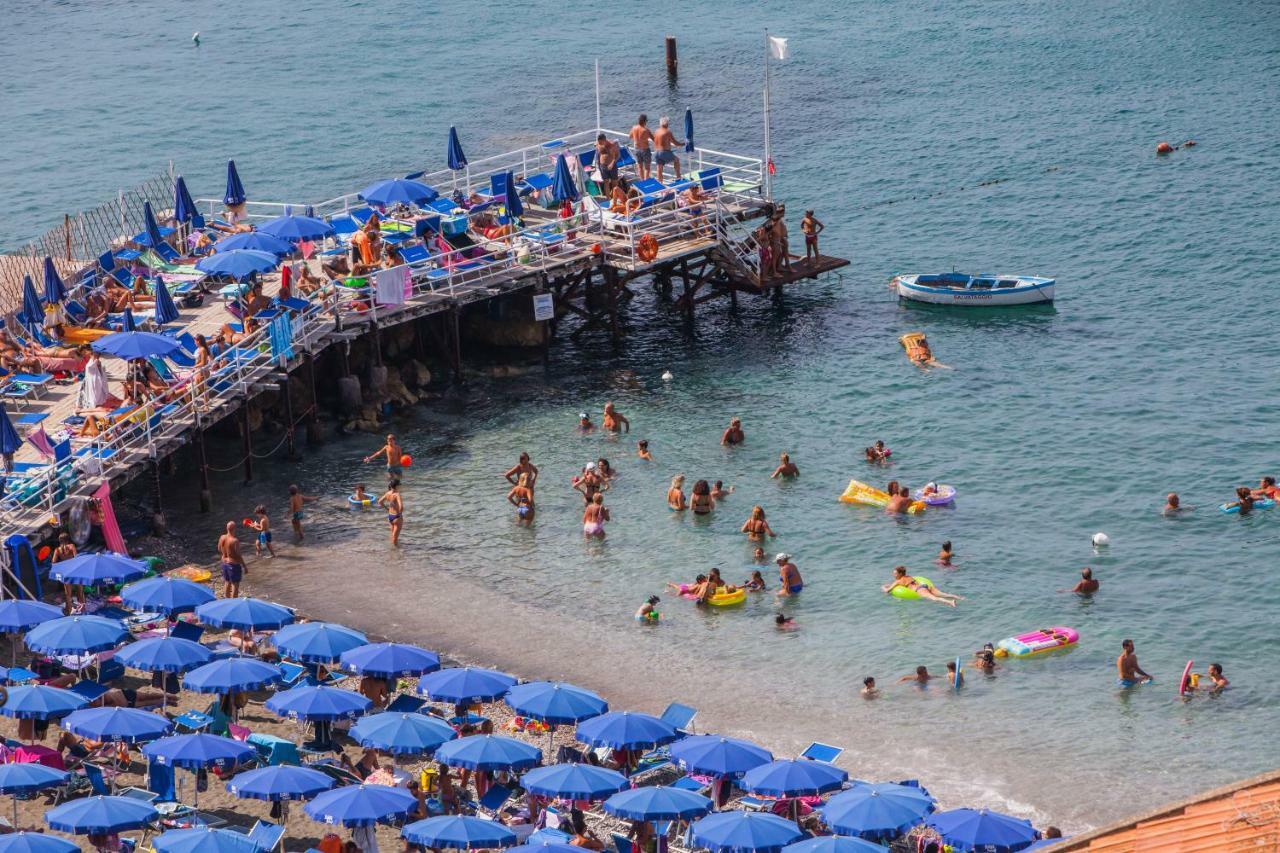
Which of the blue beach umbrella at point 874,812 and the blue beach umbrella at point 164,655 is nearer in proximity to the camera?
the blue beach umbrella at point 874,812

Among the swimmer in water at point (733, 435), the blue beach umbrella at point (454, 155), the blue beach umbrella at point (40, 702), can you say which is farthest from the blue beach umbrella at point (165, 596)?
the blue beach umbrella at point (454, 155)

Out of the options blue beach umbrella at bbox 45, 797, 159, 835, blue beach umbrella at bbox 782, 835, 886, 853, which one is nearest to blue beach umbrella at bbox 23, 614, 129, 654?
blue beach umbrella at bbox 45, 797, 159, 835

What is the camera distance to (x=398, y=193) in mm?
52938

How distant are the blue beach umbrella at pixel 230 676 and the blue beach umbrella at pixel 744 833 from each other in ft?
28.1

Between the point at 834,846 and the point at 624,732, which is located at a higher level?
the point at 624,732

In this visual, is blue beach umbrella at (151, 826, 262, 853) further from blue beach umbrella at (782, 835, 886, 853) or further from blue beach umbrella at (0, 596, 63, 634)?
blue beach umbrella at (0, 596, 63, 634)

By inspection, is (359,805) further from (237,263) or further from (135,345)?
(237,263)

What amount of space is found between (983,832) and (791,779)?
10.1ft

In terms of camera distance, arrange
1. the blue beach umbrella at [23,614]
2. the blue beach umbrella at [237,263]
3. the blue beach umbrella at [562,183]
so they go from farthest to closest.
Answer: the blue beach umbrella at [562,183] → the blue beach umbrella at [237,263] → the blue beach umbrella at [23,614]

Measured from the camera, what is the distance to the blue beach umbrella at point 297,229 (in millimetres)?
51562

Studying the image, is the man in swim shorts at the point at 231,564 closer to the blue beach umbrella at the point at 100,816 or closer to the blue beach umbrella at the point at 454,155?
the blue beach umbrella at the point at 100,816

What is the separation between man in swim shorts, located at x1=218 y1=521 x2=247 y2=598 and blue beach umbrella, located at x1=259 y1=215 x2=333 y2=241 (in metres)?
11.6

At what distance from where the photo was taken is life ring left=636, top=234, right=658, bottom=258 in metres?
54.4

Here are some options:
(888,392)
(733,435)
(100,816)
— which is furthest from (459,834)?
(888,392)
